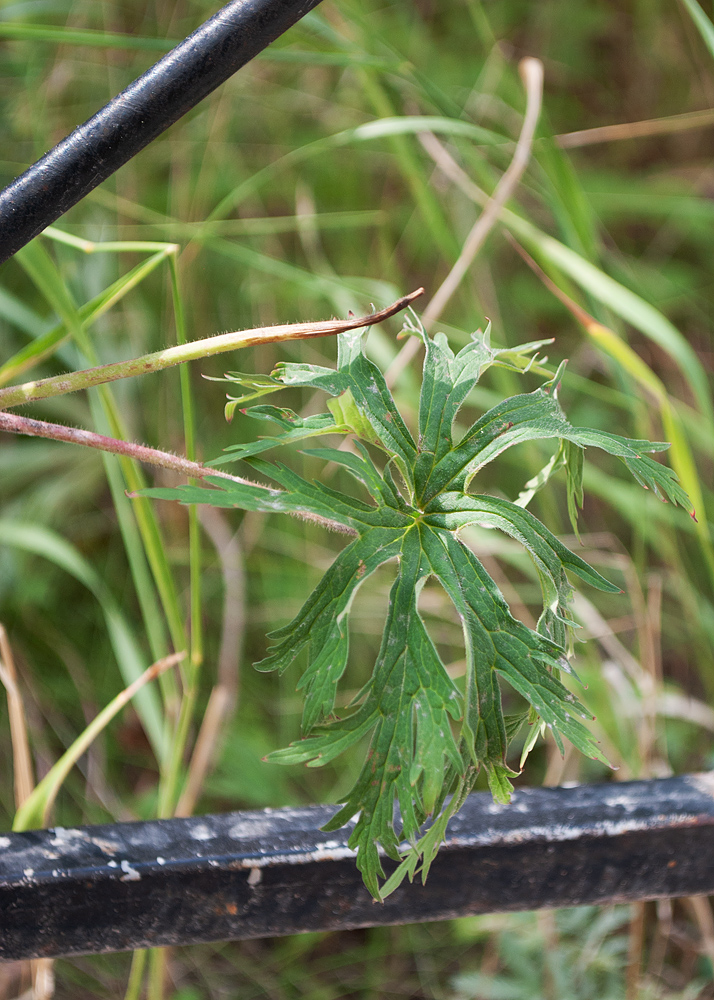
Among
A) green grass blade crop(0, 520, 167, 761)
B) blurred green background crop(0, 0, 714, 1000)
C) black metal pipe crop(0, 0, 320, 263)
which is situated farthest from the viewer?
blurred green background crop(0, 0, 714, 1000)

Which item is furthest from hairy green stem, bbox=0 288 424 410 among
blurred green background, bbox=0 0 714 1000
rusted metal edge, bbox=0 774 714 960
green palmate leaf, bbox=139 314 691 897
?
blurred green background, bbox=0 0 714 1000

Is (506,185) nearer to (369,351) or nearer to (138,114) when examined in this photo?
(369,351)

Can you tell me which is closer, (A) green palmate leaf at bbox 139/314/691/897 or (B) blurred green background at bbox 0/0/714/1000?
(A) green palmate leaf at bbox 139/314/691/897

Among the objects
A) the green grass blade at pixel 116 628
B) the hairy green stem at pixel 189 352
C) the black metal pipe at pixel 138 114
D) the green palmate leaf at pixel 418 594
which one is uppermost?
the black metal pipe at pixel 138 114

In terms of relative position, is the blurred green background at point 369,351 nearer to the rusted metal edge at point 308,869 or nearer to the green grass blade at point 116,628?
the green grass blade at point 116,628

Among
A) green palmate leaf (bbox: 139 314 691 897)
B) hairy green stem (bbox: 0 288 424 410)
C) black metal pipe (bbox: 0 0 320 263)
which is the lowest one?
green palmate leaf (bbox: 139 314 691 897)

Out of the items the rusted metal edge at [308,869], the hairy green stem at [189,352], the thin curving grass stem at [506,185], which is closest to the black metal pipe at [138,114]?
the hairy green stem at [189,352]

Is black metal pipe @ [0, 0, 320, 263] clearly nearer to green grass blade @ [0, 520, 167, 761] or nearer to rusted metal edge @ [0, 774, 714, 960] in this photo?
rusted metal edge @ [0, 774, 714, 960]

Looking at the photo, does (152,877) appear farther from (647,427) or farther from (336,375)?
(647,427)
